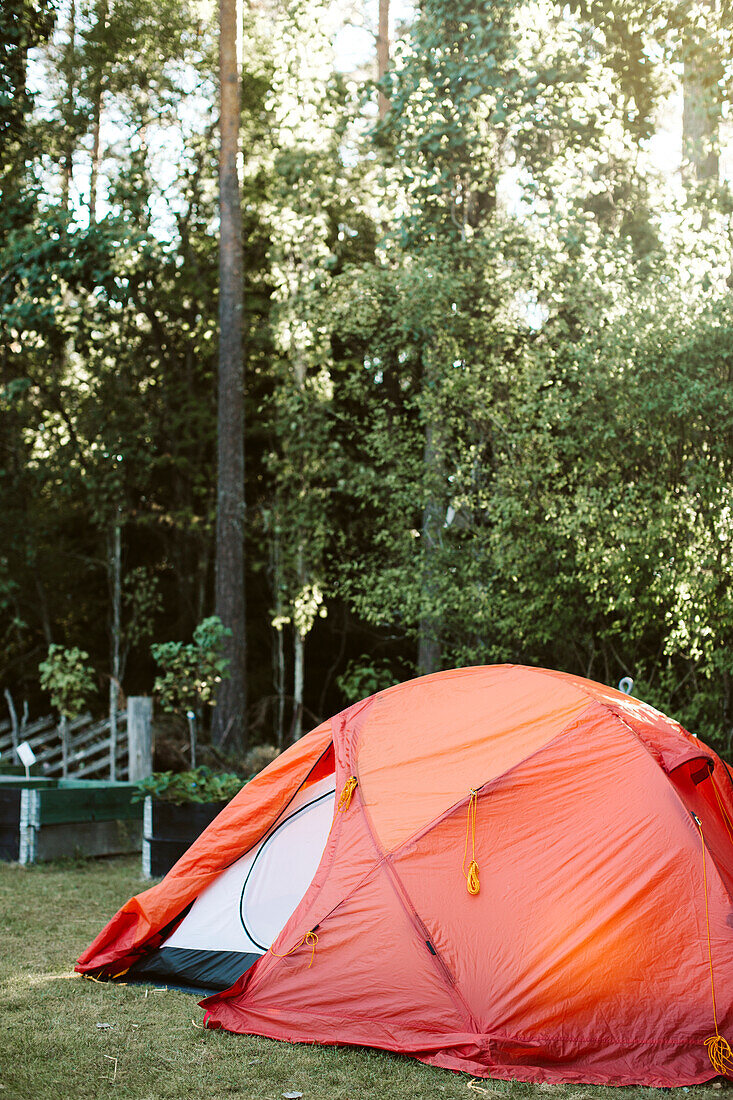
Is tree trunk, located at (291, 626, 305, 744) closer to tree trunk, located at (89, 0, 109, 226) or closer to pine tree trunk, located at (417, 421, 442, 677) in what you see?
pine tree trunk, located at (417, 421, 442, 677)

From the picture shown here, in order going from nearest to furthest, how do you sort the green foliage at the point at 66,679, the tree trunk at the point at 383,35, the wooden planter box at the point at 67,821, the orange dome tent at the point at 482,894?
the orange dome tent at the point at 482,894 < the wooden planter box at the point at 67,821 < the green foliage at the point at 66,679 < the tree trunk at the point at 383,35

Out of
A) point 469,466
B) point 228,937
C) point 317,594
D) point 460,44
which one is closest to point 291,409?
point 317,594

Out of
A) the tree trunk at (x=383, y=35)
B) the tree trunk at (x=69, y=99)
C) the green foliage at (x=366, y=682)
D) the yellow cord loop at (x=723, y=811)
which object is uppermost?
the tree trunk at (x=383, y=35)

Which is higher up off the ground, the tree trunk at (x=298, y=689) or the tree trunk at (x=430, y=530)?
the tree trunk at (x=430, y=530)

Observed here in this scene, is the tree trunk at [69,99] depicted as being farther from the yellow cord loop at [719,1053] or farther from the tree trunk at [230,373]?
the yellow cord loop at [719,1053]

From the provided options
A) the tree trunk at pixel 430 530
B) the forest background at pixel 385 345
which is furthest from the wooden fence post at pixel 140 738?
the tree trunk at pixel 430 530

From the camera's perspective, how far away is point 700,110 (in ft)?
27.3

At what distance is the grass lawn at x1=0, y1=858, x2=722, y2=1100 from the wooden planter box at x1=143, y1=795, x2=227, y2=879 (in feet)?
5.41

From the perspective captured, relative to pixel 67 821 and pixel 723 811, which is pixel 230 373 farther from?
pixel 723 811

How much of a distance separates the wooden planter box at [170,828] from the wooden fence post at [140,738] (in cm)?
182

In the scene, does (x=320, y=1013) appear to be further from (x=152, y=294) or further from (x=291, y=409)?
(x=152, y=294)

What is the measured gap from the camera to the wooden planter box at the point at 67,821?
6.99m

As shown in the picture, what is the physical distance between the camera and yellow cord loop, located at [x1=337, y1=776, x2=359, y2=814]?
162 inches

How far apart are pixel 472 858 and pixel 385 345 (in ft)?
21.1
